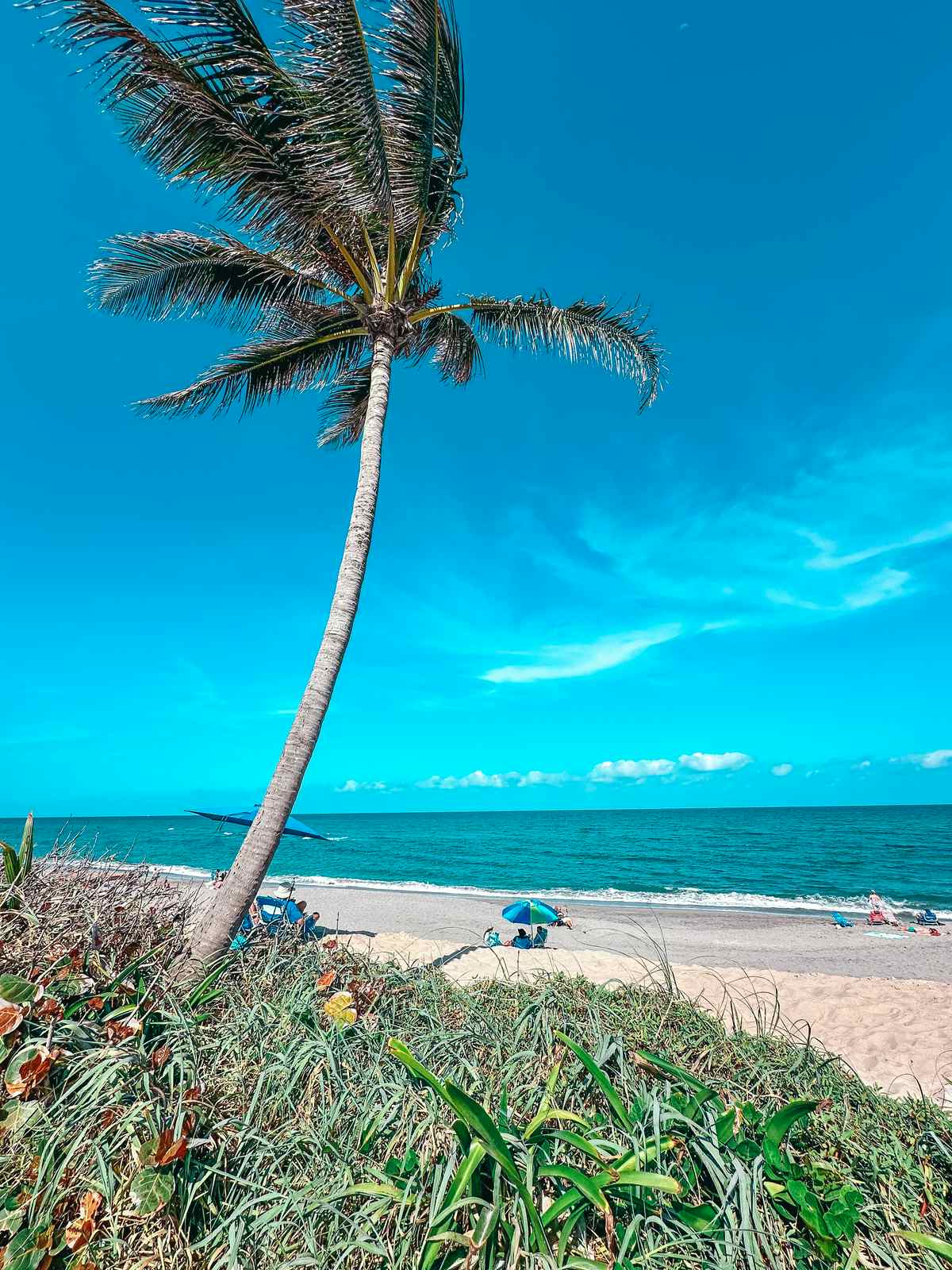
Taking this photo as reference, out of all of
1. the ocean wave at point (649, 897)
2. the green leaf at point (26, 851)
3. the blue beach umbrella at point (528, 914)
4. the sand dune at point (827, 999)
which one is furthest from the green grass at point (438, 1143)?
the ocean wave at point (649, 897)

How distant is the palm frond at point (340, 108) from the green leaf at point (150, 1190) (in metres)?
7.75

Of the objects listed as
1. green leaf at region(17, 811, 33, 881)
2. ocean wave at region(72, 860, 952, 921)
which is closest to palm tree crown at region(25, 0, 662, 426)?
green leaf at region(17, 811, 33, 881)

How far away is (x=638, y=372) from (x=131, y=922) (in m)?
8.20

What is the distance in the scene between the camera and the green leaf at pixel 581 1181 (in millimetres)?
1710

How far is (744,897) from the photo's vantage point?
995 inches

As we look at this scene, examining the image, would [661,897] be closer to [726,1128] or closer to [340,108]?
[726,1128]

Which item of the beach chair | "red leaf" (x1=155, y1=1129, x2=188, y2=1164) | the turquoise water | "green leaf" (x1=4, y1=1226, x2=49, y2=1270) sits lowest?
the turquoise water

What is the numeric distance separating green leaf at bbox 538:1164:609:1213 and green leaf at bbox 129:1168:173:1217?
4.12ft

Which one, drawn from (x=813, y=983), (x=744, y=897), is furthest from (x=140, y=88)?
(x=744, y=897)

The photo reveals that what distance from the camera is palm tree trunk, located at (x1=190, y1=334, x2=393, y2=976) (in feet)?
14.0

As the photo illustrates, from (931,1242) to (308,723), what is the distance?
4.59 meters

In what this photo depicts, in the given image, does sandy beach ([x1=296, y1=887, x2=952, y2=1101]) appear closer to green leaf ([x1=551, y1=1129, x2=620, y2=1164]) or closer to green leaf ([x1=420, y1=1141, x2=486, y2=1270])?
green leaf ([x1=551, y1=1129, x2=620, y2=1164])

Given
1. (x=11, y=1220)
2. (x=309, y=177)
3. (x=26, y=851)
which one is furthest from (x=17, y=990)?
(x=309, y=177)

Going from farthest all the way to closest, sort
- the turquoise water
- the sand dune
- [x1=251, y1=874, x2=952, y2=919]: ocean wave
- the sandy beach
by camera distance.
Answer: the turquoise water → [x1=251, y1=874, x2=952, y2=919]: ocean wave → the sandy beach → the sand dune
